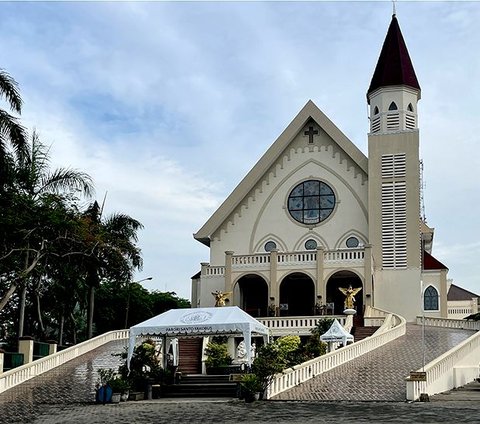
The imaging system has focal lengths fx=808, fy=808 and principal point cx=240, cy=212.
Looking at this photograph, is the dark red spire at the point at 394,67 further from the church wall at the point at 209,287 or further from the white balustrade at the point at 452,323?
the church wall at the point at 209,287

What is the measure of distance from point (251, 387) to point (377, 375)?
15.5ft

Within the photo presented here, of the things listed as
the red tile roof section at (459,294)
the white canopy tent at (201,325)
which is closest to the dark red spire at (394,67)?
the white canopy tent at (201,325)

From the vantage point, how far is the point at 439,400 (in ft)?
60.0

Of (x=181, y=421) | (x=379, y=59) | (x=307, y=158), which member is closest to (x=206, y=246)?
(x=307, y=158)

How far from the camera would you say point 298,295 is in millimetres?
39844

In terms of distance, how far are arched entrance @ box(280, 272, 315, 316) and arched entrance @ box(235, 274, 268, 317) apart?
0.98 m

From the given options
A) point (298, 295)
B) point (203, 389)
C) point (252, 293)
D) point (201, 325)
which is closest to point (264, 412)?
point (201, 325)

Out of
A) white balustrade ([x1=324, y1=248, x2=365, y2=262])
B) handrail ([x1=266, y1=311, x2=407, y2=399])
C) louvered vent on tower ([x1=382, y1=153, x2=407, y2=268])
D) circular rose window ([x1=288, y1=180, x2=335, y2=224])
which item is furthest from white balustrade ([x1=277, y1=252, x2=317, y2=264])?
handrail ([x1=266, y1=311, x2=407, y2=399])

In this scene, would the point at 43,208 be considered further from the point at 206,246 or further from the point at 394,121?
the point at 394,121

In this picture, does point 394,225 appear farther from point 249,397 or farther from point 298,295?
point 249,397

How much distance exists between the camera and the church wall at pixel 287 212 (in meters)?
39.8

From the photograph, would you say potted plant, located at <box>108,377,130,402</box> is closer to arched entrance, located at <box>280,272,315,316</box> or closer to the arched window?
arched entrance, located at <box>280,272,315,316</box>

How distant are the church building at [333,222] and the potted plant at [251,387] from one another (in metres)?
16.8

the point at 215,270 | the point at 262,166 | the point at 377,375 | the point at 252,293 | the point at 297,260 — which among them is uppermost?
the point at 262,166
